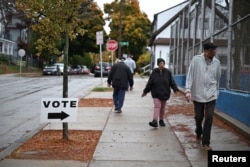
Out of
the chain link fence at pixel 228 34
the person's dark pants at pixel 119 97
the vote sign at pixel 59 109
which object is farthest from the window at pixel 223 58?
the vote sign at pixel 59 109

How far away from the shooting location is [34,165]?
700 cm

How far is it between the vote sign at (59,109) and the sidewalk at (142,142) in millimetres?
A: 748

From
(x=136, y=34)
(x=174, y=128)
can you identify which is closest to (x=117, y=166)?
(x=174, y=128)

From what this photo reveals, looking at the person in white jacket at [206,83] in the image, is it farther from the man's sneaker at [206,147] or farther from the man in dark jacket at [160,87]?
the man in dark jacket at [160,87]

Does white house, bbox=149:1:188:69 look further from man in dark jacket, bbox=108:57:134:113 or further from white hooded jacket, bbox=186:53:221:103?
white hooded jacket, bbox=186:53:221:103

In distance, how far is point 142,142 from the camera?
8.91 meters

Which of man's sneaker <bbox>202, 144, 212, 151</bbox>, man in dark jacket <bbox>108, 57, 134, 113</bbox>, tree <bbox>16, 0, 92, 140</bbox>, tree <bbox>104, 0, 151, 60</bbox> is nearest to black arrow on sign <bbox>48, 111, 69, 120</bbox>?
tree <bbox>16, 0, 92, 140</bbox>

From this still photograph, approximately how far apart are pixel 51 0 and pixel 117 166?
10.4ft

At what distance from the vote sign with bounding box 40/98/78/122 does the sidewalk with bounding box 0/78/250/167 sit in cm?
75

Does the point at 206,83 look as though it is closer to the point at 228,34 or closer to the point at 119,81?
the point at 228,34

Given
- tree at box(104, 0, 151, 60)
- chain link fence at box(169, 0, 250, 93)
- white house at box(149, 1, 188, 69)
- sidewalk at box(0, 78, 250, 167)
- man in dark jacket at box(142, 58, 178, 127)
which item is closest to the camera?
sidewalk at box(0, 78, 250, 167)

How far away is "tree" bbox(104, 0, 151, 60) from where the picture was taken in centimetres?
7638

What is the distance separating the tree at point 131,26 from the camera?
76375 millimetres

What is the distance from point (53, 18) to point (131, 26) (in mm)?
68607
